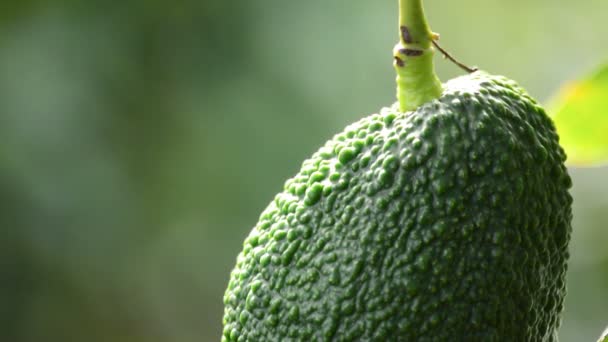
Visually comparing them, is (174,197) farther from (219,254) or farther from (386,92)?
(386,92)

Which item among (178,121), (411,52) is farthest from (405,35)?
(178,121)

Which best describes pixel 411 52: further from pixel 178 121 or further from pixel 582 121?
pixel 178 121

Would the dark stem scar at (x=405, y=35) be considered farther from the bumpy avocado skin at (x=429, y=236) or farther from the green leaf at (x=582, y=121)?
the green leaf at (x=582, y=121)

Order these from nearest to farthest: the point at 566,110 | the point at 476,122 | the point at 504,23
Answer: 1. the point at 476,122
2. the point at 566,110
3. the point at 504,23

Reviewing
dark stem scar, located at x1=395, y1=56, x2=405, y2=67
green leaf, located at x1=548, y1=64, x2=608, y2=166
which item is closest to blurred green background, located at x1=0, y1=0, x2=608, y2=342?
green leaf, located at x1=548, y1=64, x2=608, y2=166

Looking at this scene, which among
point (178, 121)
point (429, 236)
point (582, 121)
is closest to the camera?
point (429, 236)

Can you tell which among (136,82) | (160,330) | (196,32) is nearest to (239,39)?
(196,32)

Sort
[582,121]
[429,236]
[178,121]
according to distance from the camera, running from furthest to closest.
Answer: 1. [178,121]
2. [582,121]
3. [429,236]
